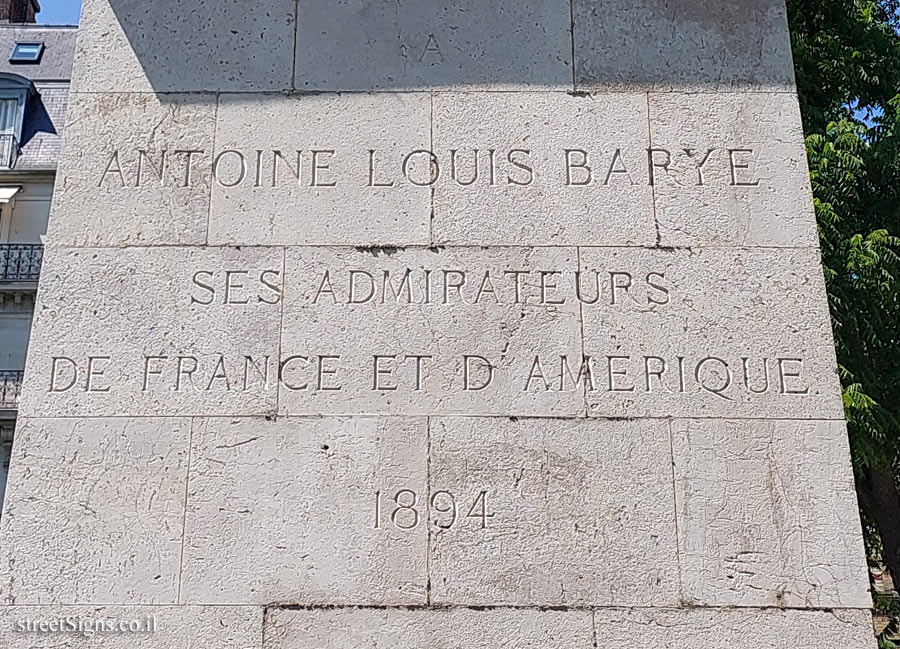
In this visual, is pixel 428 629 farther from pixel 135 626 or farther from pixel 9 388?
pixel 9 388

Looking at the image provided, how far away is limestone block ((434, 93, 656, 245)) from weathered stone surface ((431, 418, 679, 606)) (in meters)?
1.11

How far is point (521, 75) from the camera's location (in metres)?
6.19

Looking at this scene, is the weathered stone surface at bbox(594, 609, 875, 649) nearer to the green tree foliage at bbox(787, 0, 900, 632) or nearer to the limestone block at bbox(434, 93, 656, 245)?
the limestone block at bbox(434, 93, 656, 245)

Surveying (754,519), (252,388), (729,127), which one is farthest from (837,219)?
(252,388)

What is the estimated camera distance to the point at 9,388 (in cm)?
2844

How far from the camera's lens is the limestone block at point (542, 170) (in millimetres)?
5840

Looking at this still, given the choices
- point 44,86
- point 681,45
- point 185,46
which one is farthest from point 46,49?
point 681,45

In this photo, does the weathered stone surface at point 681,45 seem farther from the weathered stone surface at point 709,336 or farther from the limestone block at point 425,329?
the limestone block at point 425,329

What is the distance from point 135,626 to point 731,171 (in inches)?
160

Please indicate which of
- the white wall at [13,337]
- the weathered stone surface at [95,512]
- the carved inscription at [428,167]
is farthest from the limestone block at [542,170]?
the white wall at [13,337]

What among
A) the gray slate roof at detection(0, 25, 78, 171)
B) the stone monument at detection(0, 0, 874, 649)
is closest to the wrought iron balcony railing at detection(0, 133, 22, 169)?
the gray slate roof at detection(0, 25, 78, 171)

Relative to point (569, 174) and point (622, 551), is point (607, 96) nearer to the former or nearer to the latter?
point (569, 174)

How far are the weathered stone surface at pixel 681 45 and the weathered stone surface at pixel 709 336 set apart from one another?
1134 millimetres

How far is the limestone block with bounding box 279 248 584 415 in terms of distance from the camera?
5488 millimetres
